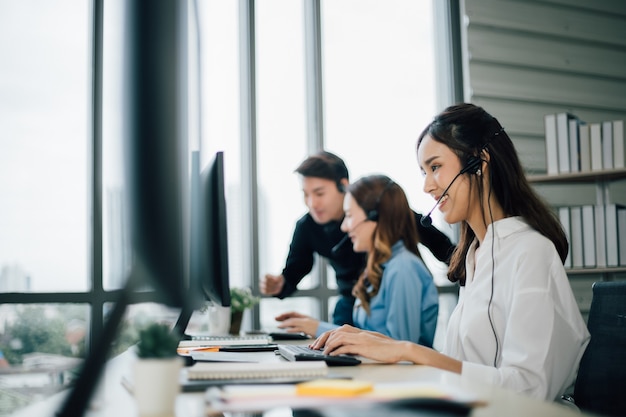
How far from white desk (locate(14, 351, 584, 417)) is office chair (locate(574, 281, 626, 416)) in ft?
1.25

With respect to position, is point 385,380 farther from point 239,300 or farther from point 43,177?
point 43,177

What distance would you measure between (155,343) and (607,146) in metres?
3.06

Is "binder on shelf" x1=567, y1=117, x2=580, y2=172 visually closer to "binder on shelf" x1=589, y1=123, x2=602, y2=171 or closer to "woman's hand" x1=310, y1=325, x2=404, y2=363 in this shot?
"binder on shelf" x1=589, y1=123, x2=602, y2=171

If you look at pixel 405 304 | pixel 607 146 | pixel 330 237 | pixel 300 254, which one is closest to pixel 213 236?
pixel 405 304

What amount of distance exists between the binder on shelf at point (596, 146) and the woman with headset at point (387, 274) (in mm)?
1398

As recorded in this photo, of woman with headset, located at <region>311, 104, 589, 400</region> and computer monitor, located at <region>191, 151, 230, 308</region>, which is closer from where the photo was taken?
woman with headset, located at <region>311, 104, 589, 400</region>

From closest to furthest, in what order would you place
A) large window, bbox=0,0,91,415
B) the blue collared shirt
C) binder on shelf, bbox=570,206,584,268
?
the blue collared shirt
large window, bbox=0,0,91,415
binder on shelf, bbox=570,206,584,268

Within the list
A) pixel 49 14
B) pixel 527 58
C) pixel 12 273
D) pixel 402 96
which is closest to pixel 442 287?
pixel 402 96

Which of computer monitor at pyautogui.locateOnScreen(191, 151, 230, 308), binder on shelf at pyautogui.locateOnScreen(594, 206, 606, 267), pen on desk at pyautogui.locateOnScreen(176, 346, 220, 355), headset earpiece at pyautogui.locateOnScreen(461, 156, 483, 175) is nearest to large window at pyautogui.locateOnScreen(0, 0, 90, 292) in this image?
computer monitor at pyautogui.locateOnScreen(191, 151, 230, 308)

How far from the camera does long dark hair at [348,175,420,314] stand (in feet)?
7.78

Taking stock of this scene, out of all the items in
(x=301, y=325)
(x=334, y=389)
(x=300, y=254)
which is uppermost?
(x=300, y=254)

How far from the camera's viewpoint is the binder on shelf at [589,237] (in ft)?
10.7

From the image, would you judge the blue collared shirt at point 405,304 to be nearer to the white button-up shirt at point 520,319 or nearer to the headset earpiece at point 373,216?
the headset earpiece at point 373,216

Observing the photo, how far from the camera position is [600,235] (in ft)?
10.6
